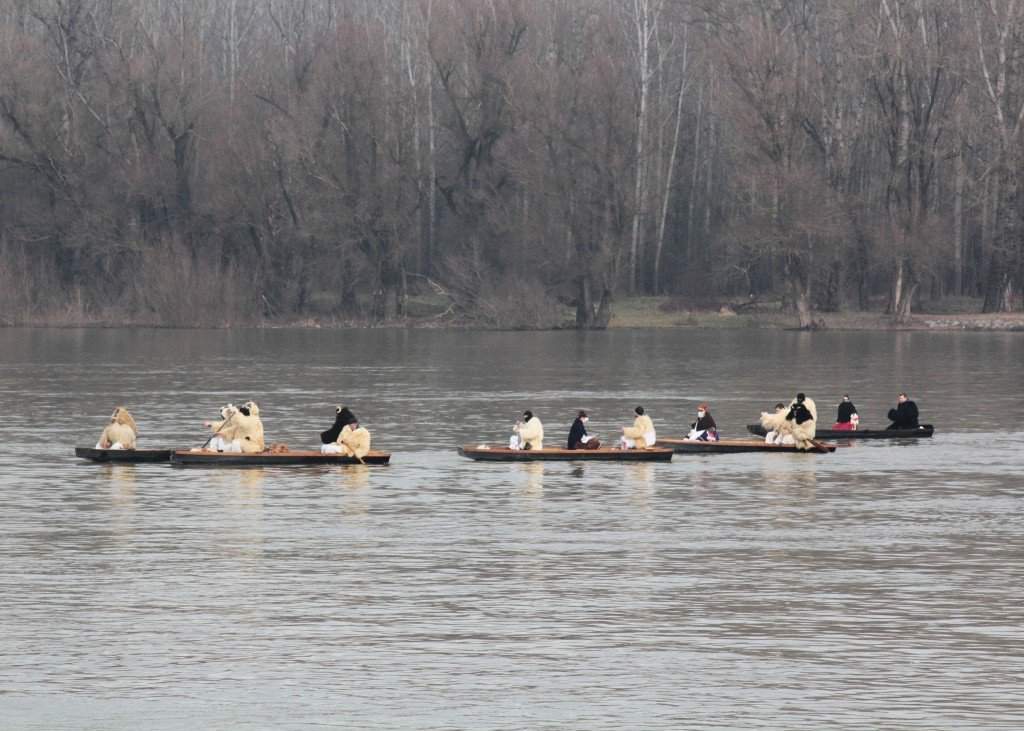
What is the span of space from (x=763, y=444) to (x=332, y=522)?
14.4 meters

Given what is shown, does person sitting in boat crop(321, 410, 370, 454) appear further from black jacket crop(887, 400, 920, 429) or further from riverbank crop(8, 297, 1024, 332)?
riverbank crop(8, 297, 1024, 332)

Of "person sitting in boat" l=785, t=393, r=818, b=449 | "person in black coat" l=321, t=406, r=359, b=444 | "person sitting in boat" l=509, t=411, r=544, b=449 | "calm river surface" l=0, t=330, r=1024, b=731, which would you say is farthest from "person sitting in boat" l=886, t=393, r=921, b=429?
"person in black coat" l=321, t=406, r=359, b=444

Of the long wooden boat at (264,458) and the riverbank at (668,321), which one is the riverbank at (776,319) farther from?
the long wooden boat at (264,458)

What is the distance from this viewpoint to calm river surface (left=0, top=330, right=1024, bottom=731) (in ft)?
65.8

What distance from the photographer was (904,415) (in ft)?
159

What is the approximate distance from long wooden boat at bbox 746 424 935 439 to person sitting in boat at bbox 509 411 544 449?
8.39m

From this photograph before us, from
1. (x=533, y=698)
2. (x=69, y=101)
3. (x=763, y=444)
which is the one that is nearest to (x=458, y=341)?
(x=69, y=101)

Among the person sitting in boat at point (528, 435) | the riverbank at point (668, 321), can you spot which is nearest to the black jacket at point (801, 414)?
the person sitting in boat at point (528, 435)

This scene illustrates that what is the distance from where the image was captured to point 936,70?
10569 cm

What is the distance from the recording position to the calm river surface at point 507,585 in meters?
20.1

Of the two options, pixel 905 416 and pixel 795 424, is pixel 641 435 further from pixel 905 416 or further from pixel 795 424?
pixel 905 416

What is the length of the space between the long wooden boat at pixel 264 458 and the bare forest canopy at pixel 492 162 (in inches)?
2657

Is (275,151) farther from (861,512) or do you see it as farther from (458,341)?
(861,512)

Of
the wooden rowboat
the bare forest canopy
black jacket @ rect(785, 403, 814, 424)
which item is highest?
the bare forest canopy
